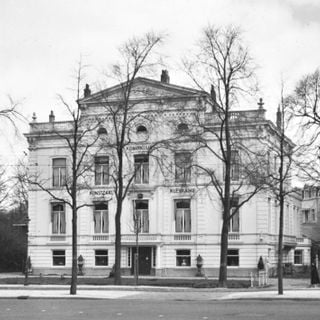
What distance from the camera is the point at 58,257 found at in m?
56.5

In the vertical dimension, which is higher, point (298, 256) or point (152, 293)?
point (298, 256)

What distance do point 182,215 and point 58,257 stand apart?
33.9ft

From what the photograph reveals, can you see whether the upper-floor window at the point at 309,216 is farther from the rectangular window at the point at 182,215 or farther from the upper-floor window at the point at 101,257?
the upper-floor window at the point at 101,257

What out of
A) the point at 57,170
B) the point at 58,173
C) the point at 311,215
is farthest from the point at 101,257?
the point at 311,215

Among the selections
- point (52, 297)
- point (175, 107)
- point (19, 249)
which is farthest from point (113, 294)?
point (19, 249)

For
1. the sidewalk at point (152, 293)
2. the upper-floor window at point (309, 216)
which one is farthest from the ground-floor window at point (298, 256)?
the upper-floor window at point (309, 216)

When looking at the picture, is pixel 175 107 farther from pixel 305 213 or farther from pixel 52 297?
pixel 305 213

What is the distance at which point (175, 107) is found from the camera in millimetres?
51719

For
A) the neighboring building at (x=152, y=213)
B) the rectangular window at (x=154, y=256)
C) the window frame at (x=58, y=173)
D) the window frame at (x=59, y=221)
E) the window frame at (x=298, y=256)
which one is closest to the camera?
the neighboring building at (x=152, y=213)

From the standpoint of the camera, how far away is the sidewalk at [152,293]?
29.9 m

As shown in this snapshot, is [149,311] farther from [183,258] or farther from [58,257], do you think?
[58,257]

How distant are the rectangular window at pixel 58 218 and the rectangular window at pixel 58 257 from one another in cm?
153

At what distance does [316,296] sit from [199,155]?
25064mm

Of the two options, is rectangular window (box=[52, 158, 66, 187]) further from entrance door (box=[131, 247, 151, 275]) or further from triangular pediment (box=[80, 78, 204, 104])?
entrance door (box=[131, 247, 151, 275])
